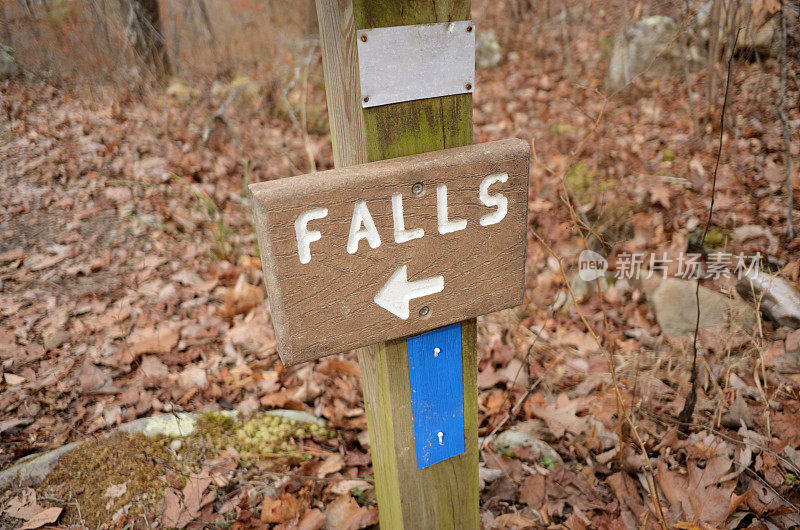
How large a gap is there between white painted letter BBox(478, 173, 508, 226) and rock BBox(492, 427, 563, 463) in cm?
134

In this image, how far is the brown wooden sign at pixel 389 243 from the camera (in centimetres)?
107

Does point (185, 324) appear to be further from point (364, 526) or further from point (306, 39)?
point (306, 39)

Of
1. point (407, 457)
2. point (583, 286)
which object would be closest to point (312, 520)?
point (407, 457)

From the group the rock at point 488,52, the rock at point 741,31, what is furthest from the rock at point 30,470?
the rock at point 488,52

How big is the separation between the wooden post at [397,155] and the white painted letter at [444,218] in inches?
5.0

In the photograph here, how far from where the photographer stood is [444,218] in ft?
3.92

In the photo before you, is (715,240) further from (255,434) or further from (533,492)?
(255,434)

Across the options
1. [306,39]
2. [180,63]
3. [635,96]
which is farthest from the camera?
[306,39]

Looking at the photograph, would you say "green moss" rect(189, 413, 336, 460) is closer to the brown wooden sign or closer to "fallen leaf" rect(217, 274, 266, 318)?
"fallen leaf" rect(217, 274, 266, 318)

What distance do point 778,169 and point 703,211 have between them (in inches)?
25.9

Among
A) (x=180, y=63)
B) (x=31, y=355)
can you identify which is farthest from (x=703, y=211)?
(x=180, y=63)

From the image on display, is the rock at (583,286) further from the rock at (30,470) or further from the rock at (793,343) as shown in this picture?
the rock at (30,470)

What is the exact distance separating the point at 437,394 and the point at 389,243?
52 cm

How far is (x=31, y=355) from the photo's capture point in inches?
107
